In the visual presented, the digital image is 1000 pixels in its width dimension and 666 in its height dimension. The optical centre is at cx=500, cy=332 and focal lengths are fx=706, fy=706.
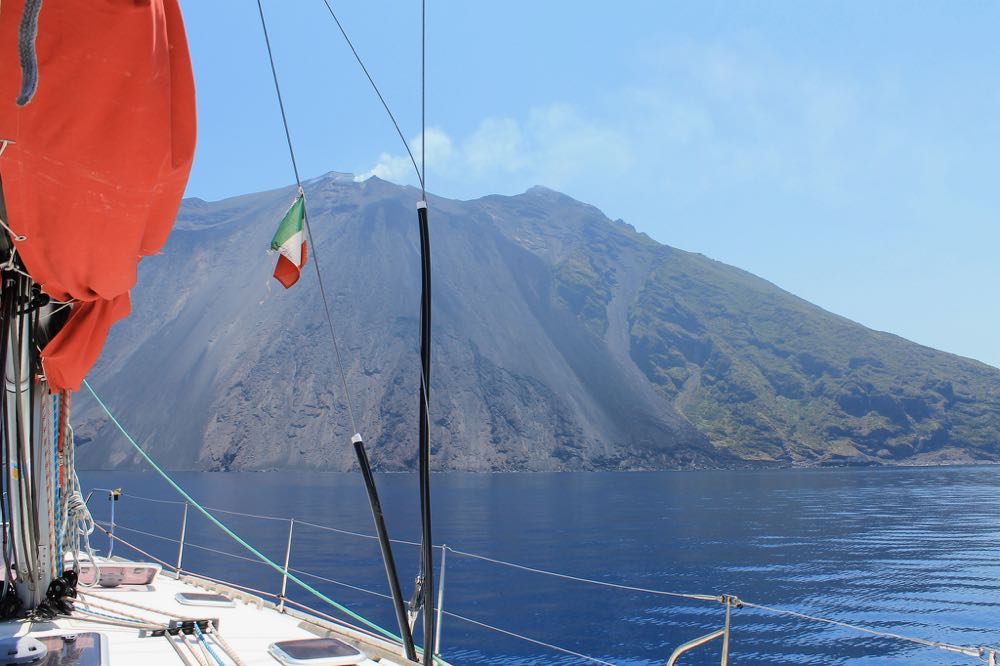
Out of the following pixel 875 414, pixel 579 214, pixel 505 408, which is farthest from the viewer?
pixel 579 214

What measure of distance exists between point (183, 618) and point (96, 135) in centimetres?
424

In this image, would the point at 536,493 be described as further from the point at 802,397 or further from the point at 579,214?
the point at 579,214

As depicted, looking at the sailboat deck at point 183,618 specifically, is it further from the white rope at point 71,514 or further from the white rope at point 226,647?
the white rope at point 71,514

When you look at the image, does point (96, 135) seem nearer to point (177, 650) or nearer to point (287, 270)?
point (287, 270)

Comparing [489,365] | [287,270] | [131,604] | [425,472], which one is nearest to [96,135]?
[287,270]

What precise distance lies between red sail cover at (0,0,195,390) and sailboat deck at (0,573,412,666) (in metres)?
2.55

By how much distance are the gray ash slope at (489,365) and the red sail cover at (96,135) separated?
9911 centimetres

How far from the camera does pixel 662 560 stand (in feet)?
108

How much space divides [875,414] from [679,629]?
128 meters

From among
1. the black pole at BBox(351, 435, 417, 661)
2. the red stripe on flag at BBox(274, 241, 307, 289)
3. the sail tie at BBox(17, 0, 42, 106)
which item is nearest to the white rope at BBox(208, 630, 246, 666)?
the black pole at BBox(351, 435, 417, 661)

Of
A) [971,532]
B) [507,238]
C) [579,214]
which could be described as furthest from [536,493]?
[579,214]

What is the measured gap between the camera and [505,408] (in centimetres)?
11150

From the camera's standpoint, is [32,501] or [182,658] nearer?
[182,658]

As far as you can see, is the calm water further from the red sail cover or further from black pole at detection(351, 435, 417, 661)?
the red sail cover
